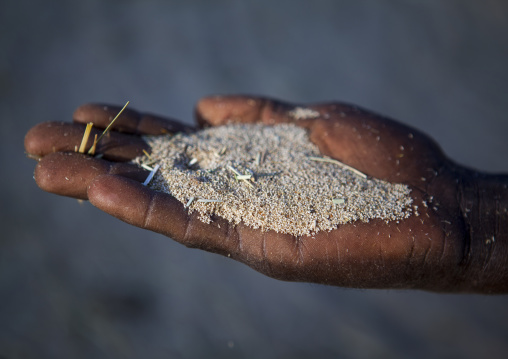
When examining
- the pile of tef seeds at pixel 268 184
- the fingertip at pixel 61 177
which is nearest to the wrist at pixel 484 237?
the pile of tef seeds at pixel 268 184

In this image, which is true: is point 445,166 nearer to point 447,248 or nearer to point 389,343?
point 447,248

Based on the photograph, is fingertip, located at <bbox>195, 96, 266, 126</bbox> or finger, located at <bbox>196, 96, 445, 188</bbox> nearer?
finger, located at <bbox>196, 96, 445, 188</bbox>

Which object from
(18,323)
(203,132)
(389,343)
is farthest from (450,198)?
(18,323)

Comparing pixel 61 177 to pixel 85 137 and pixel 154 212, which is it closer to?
pixel 85 137

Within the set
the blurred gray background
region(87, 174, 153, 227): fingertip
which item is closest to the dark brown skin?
region(87, 174, 153, 227): fingertip

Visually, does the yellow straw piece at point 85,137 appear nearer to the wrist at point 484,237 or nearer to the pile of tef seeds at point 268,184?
the pile of tef seeds at point 268,184

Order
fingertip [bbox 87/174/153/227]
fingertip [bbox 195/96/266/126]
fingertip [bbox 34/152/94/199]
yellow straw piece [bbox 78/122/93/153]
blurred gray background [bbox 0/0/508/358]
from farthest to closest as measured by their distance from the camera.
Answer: blurred gray background [bbox 0/0/508/358] → fingertip [bbox 195/96/266/126] → yellow straw piece [bbox 78/122/93/153] → fingertip [bbox 34/152/94/199] → fingertip [bbox 87/174/153/227]

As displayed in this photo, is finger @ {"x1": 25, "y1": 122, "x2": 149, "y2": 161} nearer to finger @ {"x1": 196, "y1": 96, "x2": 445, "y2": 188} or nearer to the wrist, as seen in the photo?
finger @ {"x1": 196, "y1": 96, "x2": 445, "y2": 188}
